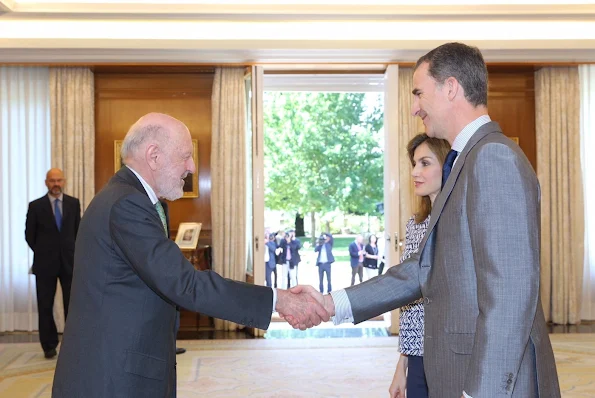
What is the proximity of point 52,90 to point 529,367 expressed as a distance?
8.11 meters

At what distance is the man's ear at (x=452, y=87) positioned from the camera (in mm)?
2084

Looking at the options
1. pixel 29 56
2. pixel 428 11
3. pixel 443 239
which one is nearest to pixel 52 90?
pixel 29 56

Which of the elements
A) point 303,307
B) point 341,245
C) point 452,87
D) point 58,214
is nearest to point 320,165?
point 341,245

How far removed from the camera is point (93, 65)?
8.73m

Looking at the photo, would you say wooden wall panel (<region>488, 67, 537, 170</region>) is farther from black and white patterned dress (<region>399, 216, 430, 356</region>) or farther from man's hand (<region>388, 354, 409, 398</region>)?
man's hand (<region>388, 354, 409, 398</region>)

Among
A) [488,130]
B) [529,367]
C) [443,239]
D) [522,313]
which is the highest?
[488,130]

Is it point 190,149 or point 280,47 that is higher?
point 280,47

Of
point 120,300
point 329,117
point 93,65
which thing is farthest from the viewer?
point 329,117

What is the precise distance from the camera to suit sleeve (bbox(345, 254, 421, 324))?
98.2 inches

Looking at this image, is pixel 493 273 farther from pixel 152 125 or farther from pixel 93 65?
pixel 93 65

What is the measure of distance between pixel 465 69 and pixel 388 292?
88 centimetres

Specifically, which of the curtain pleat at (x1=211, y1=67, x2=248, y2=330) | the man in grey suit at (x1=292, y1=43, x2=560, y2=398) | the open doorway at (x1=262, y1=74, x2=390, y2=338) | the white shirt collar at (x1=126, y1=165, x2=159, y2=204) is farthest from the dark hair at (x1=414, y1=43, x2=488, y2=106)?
the open doorway at (x1=262, y1=74, x2=390, y2=338)

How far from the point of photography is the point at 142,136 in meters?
2.53

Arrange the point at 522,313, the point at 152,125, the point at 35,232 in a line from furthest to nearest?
1. the point at 35,232
2. the point at 152,125
3. the point at 522,313
